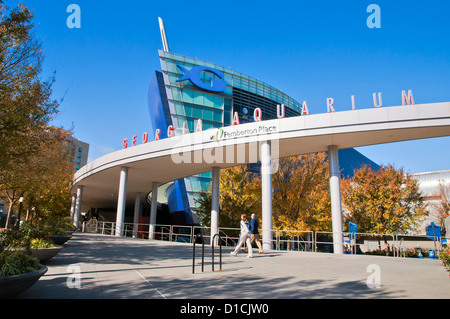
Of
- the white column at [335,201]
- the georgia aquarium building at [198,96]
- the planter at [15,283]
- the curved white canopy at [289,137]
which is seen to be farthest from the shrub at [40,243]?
the georgia aquarium building at [198,96]

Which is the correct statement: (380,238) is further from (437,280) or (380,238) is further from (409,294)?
(409,294)

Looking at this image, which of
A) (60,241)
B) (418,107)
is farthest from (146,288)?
(418,107)

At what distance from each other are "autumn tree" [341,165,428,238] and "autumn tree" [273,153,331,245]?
3.80 m

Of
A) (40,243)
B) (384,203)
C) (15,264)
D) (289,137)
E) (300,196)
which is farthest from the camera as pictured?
(384,203)

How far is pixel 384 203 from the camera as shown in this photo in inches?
944

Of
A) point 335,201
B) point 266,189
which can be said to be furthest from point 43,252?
point 335,201

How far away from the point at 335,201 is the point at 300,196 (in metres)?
4.56

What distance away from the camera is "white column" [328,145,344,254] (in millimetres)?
16516

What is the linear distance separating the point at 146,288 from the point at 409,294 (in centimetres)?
483

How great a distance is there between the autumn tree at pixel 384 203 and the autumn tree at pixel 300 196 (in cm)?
380

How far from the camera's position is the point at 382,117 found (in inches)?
601

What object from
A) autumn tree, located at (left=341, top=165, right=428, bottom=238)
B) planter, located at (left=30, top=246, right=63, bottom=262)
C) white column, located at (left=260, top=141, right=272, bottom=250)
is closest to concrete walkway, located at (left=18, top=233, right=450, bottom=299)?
planter, located at (left=30, top=246, right=63, bottom=262)

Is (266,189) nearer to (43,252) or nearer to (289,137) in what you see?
(289,137)

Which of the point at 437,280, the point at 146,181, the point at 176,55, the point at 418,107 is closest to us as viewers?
the point at 437,280
